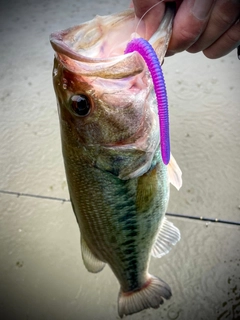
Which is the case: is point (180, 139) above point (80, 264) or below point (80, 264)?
above

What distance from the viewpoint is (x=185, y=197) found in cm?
162

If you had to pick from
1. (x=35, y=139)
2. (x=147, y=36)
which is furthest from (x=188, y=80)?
(x=147, y=36)

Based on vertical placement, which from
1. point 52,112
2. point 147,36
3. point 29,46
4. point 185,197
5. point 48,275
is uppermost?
point 147,36

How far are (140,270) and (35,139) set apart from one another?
1230mm

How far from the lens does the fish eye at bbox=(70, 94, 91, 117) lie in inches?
27.3

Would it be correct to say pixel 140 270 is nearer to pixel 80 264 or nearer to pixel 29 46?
pixel 80 264

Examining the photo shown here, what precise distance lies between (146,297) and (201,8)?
88cm

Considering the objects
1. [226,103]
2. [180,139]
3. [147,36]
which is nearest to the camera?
[147,36]

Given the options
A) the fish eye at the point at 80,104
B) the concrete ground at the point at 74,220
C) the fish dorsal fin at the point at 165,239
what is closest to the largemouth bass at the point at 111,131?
the fish eye at the point at 80,104

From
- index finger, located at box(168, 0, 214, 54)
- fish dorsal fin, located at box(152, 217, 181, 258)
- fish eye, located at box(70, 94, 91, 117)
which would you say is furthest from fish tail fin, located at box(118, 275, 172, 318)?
index finger, located at box(168, 0, 214, 54)

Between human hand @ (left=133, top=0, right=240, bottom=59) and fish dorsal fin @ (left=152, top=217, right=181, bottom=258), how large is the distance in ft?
1.88

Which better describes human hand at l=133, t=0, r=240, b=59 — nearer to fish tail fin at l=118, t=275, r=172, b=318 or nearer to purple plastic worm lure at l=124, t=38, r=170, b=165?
purple plastic worm lure at l=124, t=38, r=170, b=165

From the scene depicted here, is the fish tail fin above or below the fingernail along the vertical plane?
below

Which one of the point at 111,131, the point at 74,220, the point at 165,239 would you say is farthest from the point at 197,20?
the point at 74,220
